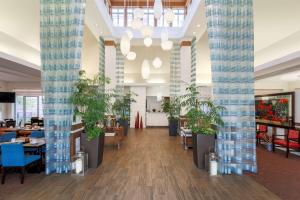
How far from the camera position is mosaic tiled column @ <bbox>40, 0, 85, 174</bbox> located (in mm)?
4820

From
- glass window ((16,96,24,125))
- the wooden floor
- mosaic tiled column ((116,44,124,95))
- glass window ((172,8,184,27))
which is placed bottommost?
the wooden floor

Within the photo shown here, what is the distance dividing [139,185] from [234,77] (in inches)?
118

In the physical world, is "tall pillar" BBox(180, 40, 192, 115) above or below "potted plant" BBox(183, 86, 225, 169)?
above

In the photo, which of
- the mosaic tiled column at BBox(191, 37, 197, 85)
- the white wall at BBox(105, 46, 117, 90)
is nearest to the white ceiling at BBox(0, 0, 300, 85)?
the mosaic tiled column at BBox(191, 37, 197, 85)

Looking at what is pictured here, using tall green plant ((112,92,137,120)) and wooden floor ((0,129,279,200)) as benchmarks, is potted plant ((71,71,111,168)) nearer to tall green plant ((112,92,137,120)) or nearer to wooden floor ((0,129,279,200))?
wooden floor ((0,129,279,200))

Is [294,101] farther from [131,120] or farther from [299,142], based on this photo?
[131,120]

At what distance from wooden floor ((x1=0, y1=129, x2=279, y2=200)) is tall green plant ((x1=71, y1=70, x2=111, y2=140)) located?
3.25ft

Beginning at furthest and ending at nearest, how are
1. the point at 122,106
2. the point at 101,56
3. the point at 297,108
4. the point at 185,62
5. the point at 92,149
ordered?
the point at 122,106 < the point at 185,62 < the point at 101,56 < the point at 297,108 < the point at 92,149

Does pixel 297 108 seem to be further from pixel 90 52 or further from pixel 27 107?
pixel 27 107

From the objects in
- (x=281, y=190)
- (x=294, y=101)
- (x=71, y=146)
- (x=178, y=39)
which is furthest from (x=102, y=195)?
(x=294, y=101)

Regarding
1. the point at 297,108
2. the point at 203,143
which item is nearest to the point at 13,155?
the point at 203,143

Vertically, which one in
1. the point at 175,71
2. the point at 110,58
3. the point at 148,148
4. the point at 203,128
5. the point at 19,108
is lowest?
the point at 148,148

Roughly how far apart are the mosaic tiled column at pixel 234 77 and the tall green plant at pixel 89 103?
266 cm

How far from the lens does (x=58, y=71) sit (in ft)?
15.9
